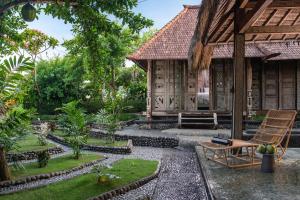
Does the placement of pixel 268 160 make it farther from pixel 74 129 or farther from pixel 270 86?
pixel 270 86

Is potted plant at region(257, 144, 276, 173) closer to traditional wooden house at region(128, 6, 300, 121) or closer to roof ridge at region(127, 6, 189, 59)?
traditional wooden house at region(128, 6, 300, 121)

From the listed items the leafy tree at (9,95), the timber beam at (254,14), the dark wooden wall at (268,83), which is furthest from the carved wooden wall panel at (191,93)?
the leafy tree at (9,95)

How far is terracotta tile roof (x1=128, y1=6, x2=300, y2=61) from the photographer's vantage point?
13.3 metres

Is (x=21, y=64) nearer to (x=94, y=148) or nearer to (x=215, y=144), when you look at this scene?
(x=215, y=144)

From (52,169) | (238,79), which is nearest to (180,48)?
(238,79)

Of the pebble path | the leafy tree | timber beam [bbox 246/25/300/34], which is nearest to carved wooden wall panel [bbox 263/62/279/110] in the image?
the pebble path

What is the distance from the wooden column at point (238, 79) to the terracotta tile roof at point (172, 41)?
20.5 feet

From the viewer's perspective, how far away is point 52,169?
7.69 metres

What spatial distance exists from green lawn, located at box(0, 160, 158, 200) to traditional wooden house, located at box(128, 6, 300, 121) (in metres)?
6.73

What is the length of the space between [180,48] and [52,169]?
302 inches

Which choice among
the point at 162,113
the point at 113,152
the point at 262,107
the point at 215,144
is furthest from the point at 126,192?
the point at 262,107

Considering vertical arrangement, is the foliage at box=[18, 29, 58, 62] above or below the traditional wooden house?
above

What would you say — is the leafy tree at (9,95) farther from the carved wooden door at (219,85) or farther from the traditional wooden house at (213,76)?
the carved wooden door at (219,85)

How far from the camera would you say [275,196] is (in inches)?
167
